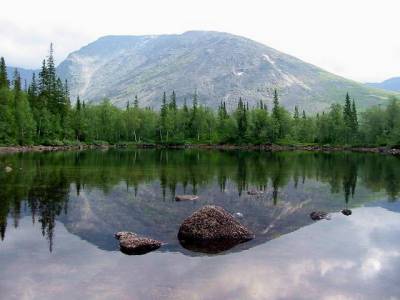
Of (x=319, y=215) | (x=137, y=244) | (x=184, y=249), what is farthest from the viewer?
(x=319, y=215)

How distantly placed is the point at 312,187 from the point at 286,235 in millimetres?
29995

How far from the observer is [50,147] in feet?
525

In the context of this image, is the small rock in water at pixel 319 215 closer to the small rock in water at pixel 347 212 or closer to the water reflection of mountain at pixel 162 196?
the water reflection of mountain at pixel 162 196

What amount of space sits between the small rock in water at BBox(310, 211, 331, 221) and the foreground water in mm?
1080

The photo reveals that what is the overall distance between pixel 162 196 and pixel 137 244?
836 inches

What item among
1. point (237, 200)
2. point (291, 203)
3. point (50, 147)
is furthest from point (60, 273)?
Answer: point (50, 147)

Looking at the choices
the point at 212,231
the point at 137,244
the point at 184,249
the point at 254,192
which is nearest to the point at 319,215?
the point at 254,192

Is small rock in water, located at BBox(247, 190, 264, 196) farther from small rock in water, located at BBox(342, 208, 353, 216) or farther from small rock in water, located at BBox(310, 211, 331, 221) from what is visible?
small rock in water, located at BBox(342, 208, 353, 216)

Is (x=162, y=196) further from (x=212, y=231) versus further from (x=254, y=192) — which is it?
(x=212, y=231)

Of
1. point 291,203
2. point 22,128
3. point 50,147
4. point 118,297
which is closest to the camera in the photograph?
point 118,297

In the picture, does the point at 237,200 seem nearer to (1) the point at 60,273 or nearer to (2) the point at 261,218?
(2) the point at 261,218

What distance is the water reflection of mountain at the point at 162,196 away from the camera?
3691cm

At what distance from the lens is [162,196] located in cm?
5069

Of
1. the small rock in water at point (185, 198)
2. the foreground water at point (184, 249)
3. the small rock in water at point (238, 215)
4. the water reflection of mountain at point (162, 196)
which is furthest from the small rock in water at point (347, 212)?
the small rock in water at point (185, 198)
